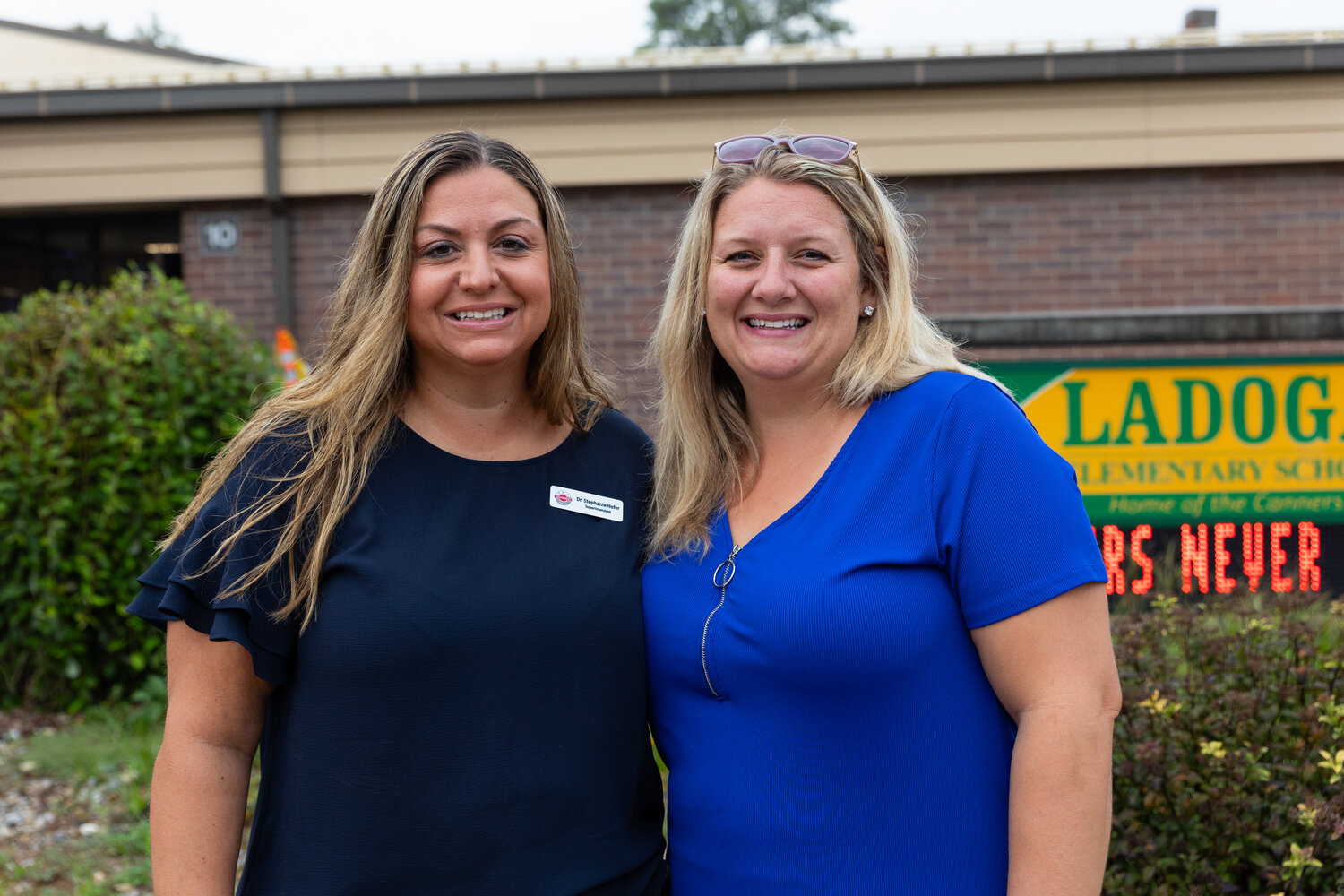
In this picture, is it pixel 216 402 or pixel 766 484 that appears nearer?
pixel 766 484

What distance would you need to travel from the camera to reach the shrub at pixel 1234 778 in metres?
2.51

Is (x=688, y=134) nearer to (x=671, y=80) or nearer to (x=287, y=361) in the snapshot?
(x=671, y=80)

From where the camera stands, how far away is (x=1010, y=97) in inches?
303

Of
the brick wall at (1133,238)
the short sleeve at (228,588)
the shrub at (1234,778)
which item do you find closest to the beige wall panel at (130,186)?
the brick wall at (1133,238)

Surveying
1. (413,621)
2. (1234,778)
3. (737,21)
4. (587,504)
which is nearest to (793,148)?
(587,504)

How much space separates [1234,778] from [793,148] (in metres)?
1.93

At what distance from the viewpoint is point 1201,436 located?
435 cm

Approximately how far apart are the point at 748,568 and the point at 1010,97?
6.85 metres

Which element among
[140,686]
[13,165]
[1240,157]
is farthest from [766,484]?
[13,165]

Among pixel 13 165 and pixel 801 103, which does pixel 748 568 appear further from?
pixel 13 165

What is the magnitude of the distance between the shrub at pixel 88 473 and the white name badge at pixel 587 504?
3.65 meters

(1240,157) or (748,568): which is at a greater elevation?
(1240,157)

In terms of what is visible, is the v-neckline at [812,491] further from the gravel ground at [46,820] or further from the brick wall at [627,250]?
the brick wall at [627,250]

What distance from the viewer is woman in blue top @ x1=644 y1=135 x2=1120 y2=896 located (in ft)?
5.54
